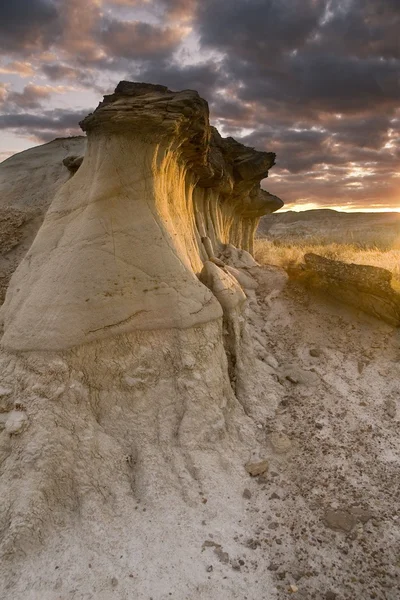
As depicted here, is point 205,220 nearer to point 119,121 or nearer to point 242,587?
point 119,121

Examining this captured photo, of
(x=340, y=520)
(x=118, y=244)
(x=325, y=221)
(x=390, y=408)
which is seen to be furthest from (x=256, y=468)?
(x=325, y=221)

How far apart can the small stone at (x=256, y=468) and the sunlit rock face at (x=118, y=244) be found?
1.67m

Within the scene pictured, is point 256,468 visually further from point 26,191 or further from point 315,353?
point 26,191

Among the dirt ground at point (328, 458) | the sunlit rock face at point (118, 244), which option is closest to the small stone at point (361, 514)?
the dirt ground at point (328, 458)

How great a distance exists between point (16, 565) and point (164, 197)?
4329 millimetres

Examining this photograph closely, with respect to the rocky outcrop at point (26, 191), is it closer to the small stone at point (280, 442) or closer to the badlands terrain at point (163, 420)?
the badlands terrain at point (163, 420)

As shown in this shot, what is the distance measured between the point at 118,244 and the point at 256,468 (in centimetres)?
294

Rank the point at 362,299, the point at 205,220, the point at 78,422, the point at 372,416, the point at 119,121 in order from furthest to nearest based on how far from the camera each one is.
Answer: the point at 205,220 → the point at 362,299 → the point at 372,416 → the point at 119,121 → the point at 78,422

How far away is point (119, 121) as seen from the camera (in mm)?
4996

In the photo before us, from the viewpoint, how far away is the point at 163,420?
14.8ft

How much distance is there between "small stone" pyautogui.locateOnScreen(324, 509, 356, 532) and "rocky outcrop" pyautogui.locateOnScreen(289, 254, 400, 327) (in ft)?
12.1

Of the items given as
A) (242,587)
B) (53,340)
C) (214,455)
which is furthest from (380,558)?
(53,340)

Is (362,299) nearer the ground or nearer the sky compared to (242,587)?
nearer the sky

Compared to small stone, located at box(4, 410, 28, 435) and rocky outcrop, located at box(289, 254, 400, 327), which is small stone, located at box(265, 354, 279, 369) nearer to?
rocky outcrop, located at box(289, 254, 400, 327)
